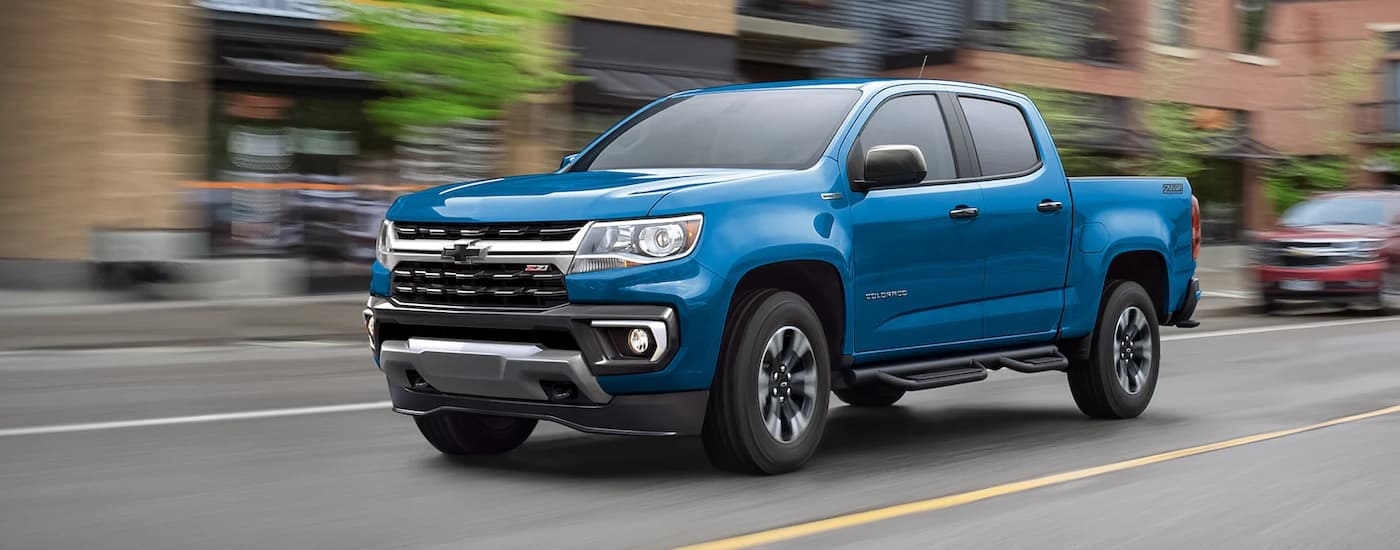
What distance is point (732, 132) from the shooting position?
7.99m

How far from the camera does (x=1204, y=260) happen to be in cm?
3766

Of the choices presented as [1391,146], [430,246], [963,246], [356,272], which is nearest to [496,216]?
[430,246]

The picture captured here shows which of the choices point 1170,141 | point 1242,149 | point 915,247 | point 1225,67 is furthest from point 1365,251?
point 1225,67

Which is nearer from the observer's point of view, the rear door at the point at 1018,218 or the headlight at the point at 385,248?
the headlight at the point at 385,248

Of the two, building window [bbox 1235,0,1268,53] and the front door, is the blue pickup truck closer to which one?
the front door

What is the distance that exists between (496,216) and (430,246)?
385 mm

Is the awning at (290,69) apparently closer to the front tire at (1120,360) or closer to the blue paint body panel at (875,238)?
the front tire at (1120,360)

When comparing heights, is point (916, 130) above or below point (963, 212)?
above

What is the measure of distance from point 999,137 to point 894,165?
5.29ft

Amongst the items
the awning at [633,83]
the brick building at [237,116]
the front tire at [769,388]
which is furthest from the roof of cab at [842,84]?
the awning at [633,83]

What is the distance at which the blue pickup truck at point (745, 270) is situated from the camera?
263 inches

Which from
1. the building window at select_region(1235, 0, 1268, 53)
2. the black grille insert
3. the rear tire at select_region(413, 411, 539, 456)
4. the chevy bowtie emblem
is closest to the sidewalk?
the rear tire at select_region(413, 411, 539, 456)

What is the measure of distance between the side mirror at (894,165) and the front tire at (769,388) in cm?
65

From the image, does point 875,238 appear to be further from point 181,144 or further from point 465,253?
point 181,144
